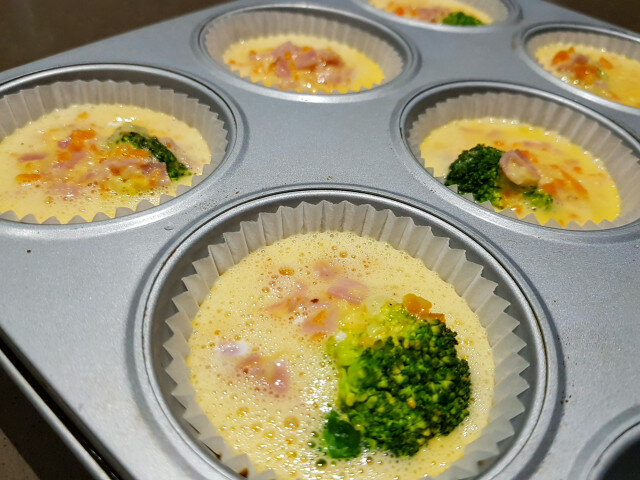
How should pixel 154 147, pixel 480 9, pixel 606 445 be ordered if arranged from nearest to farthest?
1. pixel 606 445
2. pixel 154 147
3. pixel 480 9

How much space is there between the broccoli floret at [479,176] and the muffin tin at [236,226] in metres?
0.30

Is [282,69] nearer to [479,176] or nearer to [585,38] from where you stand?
[479,176]

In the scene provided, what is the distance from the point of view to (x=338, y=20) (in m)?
3.35

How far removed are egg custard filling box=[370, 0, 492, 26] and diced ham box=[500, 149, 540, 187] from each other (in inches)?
54.8

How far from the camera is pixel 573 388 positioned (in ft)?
4.64

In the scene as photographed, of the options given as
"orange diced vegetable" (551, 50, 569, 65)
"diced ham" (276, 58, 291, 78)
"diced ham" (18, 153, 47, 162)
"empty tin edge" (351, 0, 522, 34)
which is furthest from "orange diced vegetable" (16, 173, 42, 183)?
"orange diced vegetable" (551, 50, 569, 65)

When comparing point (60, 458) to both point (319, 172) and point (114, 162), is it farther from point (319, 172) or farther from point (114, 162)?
point (319, 172)

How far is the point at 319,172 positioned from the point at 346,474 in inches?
43.4

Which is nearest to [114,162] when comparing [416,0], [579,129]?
[579,129]

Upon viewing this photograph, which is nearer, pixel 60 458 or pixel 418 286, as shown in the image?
pixel 418 286

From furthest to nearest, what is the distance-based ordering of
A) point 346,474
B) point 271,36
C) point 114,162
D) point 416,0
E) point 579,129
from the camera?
point 416,0 < point 271,36 < point 579,129 < point 114,162 < point 346,474

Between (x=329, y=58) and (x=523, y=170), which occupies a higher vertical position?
(x=329, y=58)

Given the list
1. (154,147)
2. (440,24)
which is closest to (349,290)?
(154,147)

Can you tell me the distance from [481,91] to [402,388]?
6.21 ft
